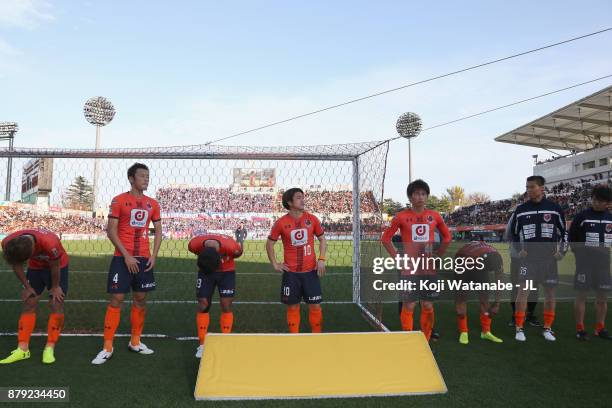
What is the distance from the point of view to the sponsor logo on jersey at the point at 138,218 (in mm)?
4410

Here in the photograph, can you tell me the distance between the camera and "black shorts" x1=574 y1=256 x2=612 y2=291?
5.23m

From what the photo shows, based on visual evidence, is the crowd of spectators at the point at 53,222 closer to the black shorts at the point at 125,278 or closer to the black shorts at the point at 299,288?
the black shorts at the point at 125,278

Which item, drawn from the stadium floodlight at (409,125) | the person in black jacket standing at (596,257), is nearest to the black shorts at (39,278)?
the person in black jacket standing at (596,257)

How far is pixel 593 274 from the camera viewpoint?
5.32 m

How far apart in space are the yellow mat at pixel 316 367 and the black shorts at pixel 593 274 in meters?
2.95

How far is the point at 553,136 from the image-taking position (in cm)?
4056

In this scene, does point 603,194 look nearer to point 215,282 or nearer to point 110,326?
point 215,282

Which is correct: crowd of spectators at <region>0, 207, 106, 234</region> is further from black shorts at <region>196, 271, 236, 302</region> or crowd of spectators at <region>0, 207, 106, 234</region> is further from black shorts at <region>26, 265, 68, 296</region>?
black shorts at <region>196, 271, 236, 302</region>

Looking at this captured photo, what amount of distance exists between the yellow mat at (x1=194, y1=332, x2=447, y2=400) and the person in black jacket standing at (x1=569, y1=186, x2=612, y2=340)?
293 cm

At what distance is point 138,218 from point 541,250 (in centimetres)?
481

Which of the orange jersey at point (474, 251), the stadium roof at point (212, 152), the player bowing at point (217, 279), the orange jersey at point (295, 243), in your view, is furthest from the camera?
the stadium roof at point (212, 152)

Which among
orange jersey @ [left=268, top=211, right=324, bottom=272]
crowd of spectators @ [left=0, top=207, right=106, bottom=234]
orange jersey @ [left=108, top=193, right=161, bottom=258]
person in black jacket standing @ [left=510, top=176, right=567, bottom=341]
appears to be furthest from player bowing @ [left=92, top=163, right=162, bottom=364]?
crowd of spectators @ [left=0, top=207, right=106, bottom=234]

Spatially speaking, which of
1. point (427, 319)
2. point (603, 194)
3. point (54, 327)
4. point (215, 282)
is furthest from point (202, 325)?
point (603, 194)

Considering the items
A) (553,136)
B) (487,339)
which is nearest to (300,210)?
(487,339)
